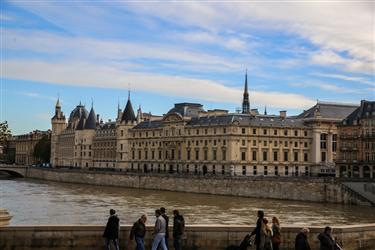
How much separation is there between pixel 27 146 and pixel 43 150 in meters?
24.6

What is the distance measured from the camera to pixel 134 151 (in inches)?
4592

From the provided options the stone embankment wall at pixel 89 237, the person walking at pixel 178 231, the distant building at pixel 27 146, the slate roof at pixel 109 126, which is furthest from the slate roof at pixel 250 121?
the distant building at pixel 27 146

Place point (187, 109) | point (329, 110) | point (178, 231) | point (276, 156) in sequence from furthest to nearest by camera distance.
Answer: point (187, 109) < point (329, 110) < point (276, 156) < point (178, 231)

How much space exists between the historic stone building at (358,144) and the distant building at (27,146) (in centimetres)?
12506

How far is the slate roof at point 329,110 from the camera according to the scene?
95.1 meters

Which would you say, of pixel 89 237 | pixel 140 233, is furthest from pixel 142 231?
pixel 89 237

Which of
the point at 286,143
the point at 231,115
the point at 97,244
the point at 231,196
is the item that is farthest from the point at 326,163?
the point at 97,244

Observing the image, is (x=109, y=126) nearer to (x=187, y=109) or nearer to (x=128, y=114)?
(x=128, y=114)

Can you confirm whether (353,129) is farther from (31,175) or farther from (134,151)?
(31,175)

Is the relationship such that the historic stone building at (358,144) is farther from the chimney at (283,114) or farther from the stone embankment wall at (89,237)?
the stone embankment wall at (89,237)

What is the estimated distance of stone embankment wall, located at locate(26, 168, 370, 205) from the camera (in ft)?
206

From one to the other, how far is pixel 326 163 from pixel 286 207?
3902cm

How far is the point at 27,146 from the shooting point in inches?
7549

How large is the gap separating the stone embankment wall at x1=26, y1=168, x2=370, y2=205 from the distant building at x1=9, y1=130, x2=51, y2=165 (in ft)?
280
